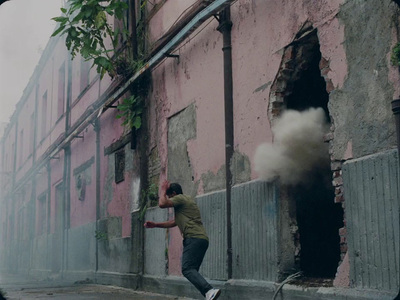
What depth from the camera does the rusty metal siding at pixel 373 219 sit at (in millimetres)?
4941

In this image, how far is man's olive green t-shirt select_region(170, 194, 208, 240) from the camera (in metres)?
7.32

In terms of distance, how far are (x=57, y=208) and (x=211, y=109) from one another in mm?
12379

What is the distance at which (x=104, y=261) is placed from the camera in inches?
520

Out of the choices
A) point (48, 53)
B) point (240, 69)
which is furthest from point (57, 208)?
point (240, 69)

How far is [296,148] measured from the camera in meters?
6.61

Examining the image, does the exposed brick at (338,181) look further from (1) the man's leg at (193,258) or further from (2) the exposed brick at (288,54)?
(1) the man's leg at (193,258)

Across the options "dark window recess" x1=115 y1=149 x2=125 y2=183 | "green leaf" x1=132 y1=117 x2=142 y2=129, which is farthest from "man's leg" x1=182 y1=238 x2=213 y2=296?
"dark window recess" x1=115 y1=149 x2=125 y2=183

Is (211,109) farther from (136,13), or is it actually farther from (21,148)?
(21,148)

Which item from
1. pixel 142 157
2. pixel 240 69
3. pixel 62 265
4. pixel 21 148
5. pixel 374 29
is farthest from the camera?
pixel 21 148

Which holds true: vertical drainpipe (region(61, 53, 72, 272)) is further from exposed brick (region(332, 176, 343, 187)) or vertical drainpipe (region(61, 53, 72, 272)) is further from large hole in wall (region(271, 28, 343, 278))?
exposed brick (region(332, 176, 343, 187))

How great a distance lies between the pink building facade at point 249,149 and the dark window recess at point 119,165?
27mm

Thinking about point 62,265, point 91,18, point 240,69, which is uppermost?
point 91,18

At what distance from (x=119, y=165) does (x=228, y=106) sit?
5391 millimetres

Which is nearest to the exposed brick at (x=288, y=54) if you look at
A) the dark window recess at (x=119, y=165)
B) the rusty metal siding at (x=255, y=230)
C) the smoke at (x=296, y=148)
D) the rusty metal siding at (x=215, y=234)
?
the smoke at (x=296, y=148)
